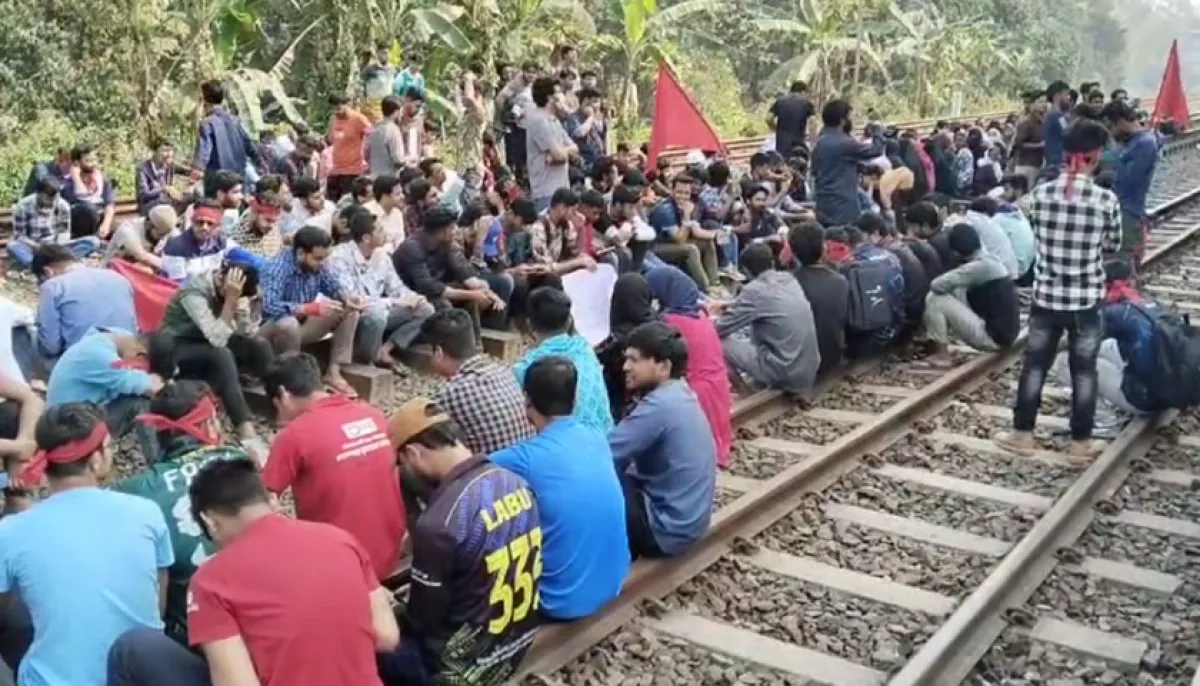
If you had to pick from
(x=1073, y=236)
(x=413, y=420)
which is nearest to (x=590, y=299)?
(x=1073, y=236)

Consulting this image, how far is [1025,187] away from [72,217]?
10.1 meters

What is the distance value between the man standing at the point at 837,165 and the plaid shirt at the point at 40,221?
6345 mm

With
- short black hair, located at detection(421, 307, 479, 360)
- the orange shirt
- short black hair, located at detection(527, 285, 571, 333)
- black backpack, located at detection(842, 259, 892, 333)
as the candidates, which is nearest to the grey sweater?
black backpack, located at detection(842, 259, 892, 333)

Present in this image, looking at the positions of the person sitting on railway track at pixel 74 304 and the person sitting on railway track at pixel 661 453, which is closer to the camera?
the person sitting on railway track at pixel 661 453

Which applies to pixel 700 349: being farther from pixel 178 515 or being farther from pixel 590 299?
pixel 178 515

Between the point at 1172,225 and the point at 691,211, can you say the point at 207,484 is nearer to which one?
the point at 691,211

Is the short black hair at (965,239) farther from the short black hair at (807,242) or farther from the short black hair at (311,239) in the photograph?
the short black hair at (311,239)

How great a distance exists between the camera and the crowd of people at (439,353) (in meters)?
3.58

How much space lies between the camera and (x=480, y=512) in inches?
154

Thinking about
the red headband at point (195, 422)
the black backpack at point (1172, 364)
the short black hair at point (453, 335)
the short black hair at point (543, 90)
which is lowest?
the black backpack at point (1172, 364)

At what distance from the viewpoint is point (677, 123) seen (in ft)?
37.0

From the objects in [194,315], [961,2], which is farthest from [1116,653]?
[961,2]

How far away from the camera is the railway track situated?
484cm

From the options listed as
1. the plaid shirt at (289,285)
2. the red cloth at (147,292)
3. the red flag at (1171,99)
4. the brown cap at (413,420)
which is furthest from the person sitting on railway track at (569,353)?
the red flag at (1171,99)
